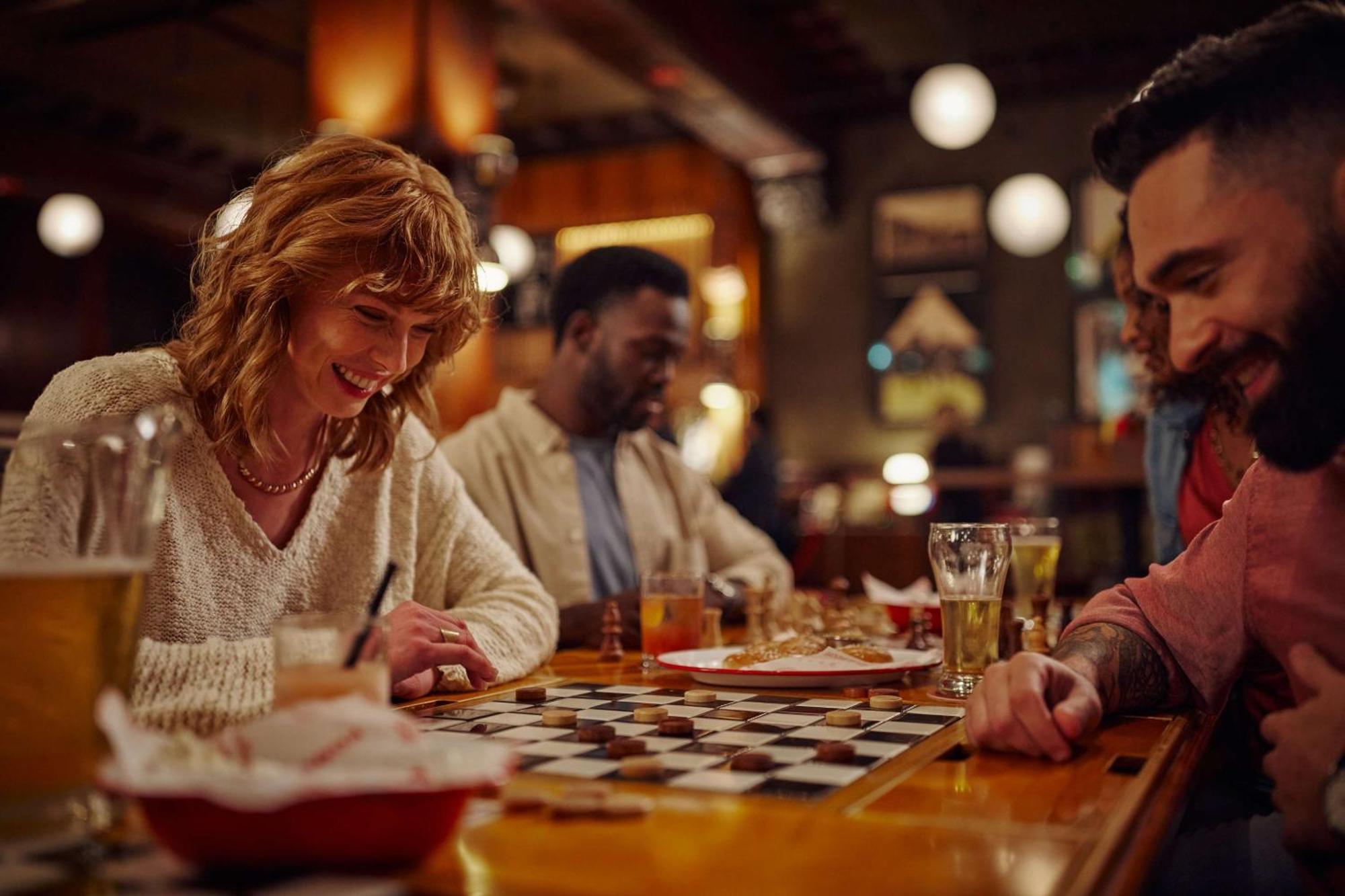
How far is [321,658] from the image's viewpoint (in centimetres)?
114

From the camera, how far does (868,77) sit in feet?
33.1

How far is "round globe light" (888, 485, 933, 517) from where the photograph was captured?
952cm

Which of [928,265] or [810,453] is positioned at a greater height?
[928,265]

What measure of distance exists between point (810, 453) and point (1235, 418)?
886 cm

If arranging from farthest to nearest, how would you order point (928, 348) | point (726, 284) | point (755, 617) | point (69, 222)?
point (726, 284)
point (928, 348)
point (69, 222)
point (755, 617)

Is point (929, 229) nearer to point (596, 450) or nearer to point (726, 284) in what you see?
point (726, 284)

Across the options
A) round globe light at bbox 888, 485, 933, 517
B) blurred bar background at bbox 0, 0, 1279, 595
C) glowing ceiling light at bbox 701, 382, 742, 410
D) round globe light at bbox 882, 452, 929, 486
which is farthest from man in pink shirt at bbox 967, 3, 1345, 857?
glowing ceiling light at bbox 701, 382, 742, 410

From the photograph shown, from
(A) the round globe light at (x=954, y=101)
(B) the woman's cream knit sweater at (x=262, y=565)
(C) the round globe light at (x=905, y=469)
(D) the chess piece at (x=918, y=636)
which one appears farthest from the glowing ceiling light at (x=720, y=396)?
(D) the chess piece at (x=918, y=636)

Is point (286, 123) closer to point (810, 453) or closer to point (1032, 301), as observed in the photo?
point (810, 453)

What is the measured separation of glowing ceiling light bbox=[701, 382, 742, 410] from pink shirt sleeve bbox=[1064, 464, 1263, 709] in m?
9.00

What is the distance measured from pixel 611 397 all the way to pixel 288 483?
1.43 metres

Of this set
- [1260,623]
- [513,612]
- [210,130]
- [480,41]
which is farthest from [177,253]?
[1260,623]

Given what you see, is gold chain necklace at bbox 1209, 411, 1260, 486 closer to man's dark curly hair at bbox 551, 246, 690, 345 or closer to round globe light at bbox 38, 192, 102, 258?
man's dark curly hair at bbox 551, 246, 690, 345

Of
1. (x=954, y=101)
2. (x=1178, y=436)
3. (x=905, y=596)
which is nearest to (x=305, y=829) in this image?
(x=905, y=596)
